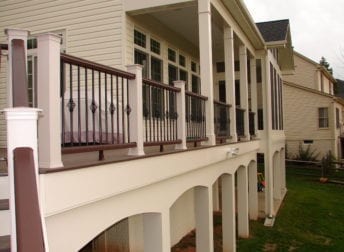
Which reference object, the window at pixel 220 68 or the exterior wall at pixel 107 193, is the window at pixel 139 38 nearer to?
the exterior wall at pixel 107 193

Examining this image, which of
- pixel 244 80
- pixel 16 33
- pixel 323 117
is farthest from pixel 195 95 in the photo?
pixel 323 117

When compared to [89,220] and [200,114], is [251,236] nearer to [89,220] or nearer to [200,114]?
[200,114]

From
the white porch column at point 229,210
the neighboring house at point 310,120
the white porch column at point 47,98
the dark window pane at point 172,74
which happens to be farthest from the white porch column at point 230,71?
the neighboring house at point 310,120

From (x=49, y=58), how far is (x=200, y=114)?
4.51m

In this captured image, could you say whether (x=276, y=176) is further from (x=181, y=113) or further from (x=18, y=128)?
(x=18, y=128)

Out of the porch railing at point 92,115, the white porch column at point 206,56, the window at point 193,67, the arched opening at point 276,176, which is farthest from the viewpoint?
the arched opening at point 276,176

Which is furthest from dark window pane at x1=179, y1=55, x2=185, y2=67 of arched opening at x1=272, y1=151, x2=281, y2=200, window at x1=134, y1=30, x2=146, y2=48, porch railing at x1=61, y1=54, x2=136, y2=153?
arched opening at x1=272, y1=151, x2=281, y2=200

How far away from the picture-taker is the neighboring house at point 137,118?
10.0 feet

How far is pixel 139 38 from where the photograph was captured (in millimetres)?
8664

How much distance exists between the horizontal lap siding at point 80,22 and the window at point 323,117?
23707 mm

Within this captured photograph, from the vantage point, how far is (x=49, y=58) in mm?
2955

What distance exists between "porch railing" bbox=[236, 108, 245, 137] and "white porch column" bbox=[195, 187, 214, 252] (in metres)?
3.89

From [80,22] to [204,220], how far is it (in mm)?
4919

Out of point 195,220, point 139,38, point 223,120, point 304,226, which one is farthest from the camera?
point 304,226
